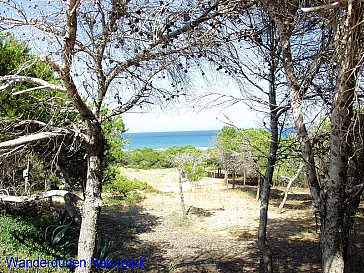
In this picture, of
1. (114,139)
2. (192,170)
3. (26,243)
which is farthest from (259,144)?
(26,243)

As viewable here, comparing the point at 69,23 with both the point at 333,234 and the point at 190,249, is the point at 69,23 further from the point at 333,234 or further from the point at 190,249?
the point at 190,249

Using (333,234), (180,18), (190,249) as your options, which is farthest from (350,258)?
(180,18)

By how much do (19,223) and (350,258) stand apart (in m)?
6.52

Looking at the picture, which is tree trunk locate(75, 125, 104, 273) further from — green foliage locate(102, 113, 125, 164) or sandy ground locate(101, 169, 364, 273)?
green foliage locate(102, 113, 125, 164)

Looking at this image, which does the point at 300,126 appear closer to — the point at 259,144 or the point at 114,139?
the point at 114,139

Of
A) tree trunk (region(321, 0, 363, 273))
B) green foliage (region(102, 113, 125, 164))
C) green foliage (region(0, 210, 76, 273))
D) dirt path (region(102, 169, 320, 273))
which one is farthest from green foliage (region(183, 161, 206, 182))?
tree trunk (region(321, 0, 363, 273))

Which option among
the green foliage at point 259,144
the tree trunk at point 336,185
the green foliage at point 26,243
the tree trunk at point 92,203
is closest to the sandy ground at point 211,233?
the green foliage at point 26,243

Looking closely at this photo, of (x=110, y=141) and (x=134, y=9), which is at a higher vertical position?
(x=134, y=9)

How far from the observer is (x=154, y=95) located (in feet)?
10.8

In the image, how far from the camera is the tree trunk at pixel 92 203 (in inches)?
128

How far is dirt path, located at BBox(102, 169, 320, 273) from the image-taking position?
6020 millimetres

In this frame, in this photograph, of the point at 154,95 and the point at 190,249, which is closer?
the point at 154,95

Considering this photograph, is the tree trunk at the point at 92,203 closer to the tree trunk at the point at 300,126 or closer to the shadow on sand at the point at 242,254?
the tree trunk at the point at 300,126

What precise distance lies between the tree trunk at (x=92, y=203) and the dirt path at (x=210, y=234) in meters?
2.45
